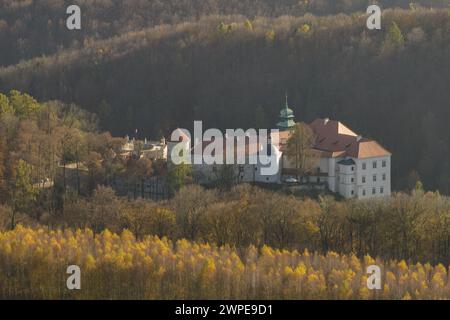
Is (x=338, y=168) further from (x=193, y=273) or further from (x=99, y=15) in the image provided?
(x=99, y=15)

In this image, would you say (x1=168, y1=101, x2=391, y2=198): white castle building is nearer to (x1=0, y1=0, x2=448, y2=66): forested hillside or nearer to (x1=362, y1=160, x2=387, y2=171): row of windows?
(x1=362, y1=160, x2=387, y2=171): row of windows

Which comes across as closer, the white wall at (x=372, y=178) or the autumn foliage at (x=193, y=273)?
the autumn foliage at (x=193, y=273)

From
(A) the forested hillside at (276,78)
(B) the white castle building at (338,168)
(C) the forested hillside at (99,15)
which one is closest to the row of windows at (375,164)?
(B) the white castle building at (338,168)

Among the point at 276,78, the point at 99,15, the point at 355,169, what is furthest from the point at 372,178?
the point at 99,15

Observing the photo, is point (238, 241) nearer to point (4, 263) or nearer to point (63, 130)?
point (4, 263)

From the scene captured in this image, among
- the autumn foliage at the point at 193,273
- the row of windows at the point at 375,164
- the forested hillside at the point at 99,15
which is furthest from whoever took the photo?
the forested hillside at the point at 99,15

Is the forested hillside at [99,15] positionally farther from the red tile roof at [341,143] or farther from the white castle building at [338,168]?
the white castle building at [338,168]
